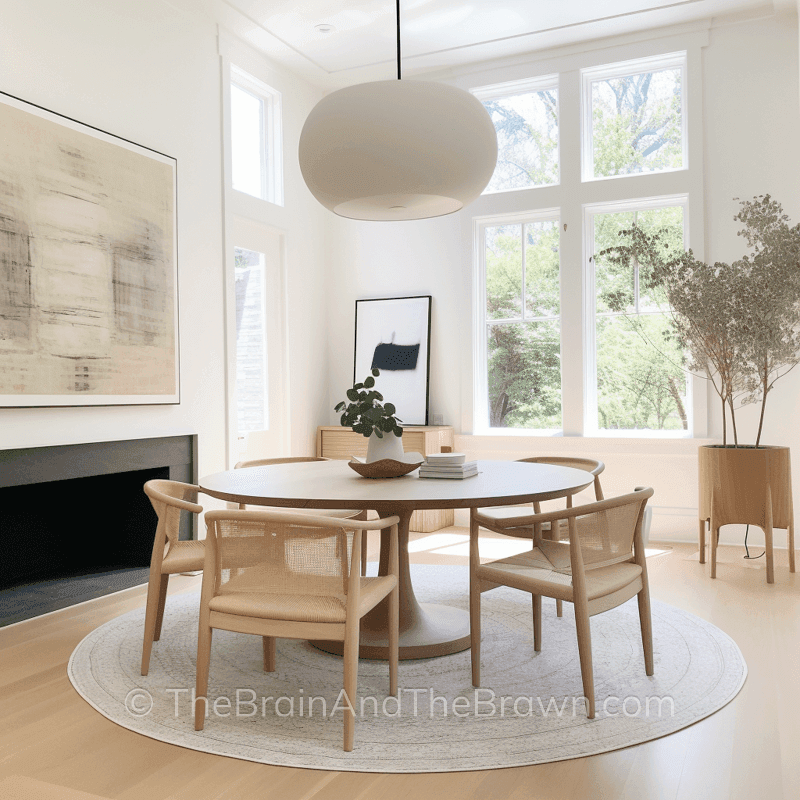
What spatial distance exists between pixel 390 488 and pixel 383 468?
1.07ft

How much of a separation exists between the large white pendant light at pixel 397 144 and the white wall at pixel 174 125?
200 centimetres

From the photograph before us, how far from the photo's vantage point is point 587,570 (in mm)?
2568

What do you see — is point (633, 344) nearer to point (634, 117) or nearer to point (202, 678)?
point (634, 117)

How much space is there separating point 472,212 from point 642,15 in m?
1.82

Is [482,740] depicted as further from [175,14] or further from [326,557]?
[175,14]

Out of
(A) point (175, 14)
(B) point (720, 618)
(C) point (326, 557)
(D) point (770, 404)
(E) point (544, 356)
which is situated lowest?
(B) point (720, 618)

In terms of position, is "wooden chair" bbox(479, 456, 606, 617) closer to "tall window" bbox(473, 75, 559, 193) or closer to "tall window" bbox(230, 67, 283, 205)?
"tall window" bbox(473, 75, 559, 193)

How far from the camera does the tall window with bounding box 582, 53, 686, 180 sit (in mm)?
5602

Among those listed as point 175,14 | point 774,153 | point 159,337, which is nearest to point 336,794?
point 159,337

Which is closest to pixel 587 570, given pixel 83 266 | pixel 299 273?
pixel 83 266

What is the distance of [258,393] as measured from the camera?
580 centimetres

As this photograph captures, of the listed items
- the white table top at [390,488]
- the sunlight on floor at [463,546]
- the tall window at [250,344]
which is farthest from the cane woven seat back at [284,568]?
the tall window at [250,344]

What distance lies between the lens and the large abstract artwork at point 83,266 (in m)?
3.67

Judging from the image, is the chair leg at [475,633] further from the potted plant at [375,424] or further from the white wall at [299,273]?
the white wall at [299,273]
